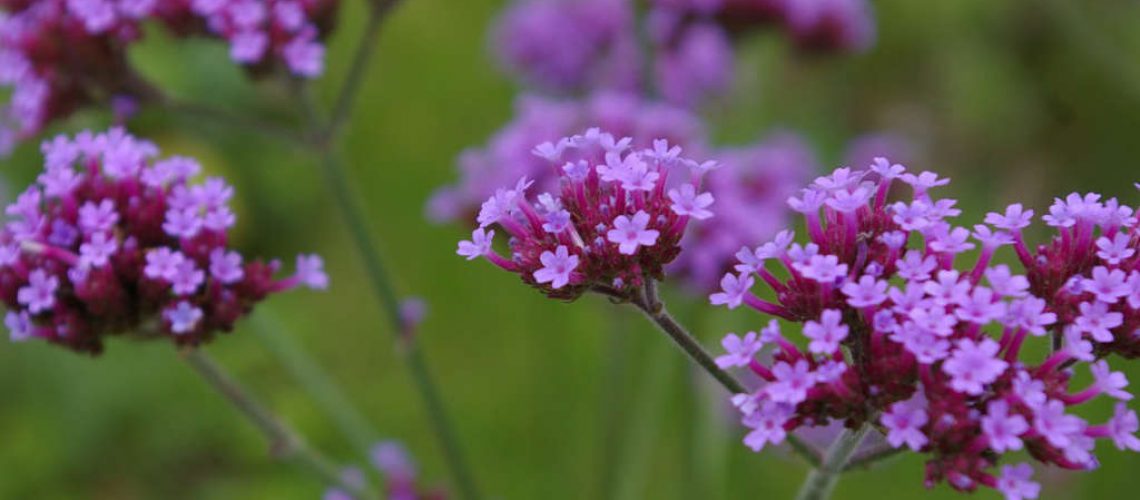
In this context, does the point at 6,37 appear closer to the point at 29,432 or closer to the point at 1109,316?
the point at 29,432

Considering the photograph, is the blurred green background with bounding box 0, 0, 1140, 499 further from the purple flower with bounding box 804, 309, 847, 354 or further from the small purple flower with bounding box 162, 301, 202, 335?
the purple flower with bounding box 804, 309, 847, 354

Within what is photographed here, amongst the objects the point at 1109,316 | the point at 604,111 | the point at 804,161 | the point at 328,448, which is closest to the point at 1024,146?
the point at 804,161

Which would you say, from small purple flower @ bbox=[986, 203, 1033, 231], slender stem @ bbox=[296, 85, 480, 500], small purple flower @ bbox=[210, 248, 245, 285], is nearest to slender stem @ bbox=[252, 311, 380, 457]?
slender stem @ bbox=[296, 85, 480, 500]

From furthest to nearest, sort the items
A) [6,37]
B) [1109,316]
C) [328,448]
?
[328,448] → [6,37] → [1109,316]

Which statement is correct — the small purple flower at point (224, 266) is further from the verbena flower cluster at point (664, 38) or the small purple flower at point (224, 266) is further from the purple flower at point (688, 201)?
the verbena flower cluster at point (664, 38)

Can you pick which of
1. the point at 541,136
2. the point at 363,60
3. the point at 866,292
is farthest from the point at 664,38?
the point at 866,292

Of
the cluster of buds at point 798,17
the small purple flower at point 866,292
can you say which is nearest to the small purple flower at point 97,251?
the small purple flower at point 866,292

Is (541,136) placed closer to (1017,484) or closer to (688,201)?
(688,201)

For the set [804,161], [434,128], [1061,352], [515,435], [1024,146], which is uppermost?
[434,128]
